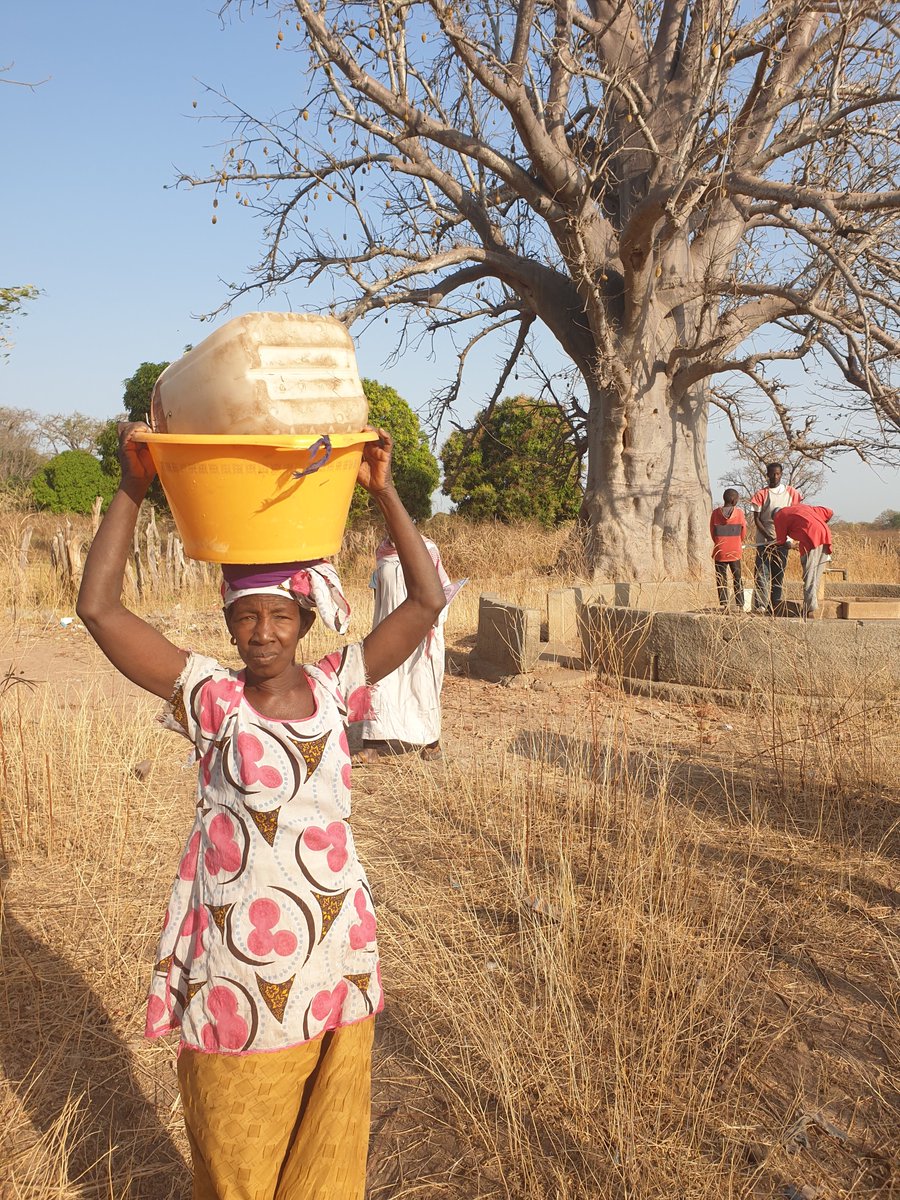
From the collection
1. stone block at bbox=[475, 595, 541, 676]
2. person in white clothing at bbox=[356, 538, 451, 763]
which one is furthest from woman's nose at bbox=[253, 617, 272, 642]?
stone block at bbox=[475, 595, 541, 676]

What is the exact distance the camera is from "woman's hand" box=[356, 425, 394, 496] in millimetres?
1835

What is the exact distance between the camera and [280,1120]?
1618 millimetres

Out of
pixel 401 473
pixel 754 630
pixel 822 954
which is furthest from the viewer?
pixel 401 473

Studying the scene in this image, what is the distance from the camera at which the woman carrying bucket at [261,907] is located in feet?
5.21

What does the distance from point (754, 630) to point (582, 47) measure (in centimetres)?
648

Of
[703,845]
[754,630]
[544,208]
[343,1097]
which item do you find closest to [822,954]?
[703,845]

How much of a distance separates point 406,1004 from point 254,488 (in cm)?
179

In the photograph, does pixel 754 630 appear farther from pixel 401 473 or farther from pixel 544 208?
pixel 401 473

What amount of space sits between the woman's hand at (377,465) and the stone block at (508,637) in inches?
223

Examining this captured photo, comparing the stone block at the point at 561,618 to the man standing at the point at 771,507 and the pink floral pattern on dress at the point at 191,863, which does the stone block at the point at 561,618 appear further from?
the pink floral pattern on dress at the point at 191,863

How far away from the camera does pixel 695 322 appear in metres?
11.8

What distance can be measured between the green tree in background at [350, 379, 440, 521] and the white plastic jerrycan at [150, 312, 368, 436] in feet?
51.1

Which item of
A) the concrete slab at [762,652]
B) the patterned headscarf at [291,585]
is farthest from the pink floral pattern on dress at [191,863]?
the concrete slab at [762,652]

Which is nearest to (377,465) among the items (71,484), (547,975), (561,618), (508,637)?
(547,975)
